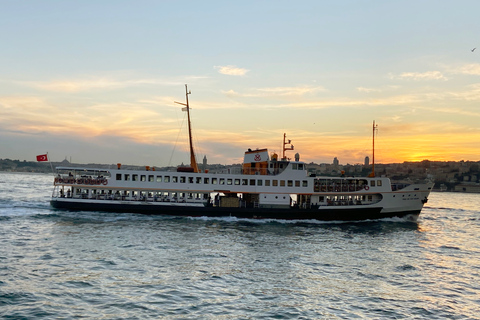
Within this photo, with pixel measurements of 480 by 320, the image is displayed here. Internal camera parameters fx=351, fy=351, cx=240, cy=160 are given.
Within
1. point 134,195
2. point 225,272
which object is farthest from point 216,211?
point 225,272

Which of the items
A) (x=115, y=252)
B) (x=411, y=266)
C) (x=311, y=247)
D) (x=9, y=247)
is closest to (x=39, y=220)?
(x=9, y=247)

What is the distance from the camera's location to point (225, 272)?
19062mm

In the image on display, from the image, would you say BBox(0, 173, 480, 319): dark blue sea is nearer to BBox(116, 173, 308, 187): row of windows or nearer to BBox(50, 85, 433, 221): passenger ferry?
BBox(50, 85, 433, 221): passenger ferry

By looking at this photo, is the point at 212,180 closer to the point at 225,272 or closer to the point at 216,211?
the point at 216,211

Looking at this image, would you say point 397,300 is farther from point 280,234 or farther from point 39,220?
point 39,220

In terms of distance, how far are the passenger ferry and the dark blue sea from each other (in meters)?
4.02

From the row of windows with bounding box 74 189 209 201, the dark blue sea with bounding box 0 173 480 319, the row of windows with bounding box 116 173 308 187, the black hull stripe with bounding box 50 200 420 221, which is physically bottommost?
the dark blue sea with bounding box 0 173 480 319

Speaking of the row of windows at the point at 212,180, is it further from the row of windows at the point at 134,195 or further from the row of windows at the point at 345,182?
the row of windows at the point at 345,182

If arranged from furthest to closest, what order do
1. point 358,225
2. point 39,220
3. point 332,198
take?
point 332,198 → point 358,225 → point 39,220

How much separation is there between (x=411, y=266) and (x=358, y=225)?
15.6 meters

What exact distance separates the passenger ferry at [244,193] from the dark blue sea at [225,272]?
4.02m

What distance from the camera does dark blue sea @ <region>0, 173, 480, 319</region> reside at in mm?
14203

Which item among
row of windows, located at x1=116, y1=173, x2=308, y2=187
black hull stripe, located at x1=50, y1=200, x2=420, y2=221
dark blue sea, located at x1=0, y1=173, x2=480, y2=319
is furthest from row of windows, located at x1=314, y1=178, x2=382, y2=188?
dark blue sea, located at x1=0, y1=173, x2=480, y2=319

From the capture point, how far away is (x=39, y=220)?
1336 inches
